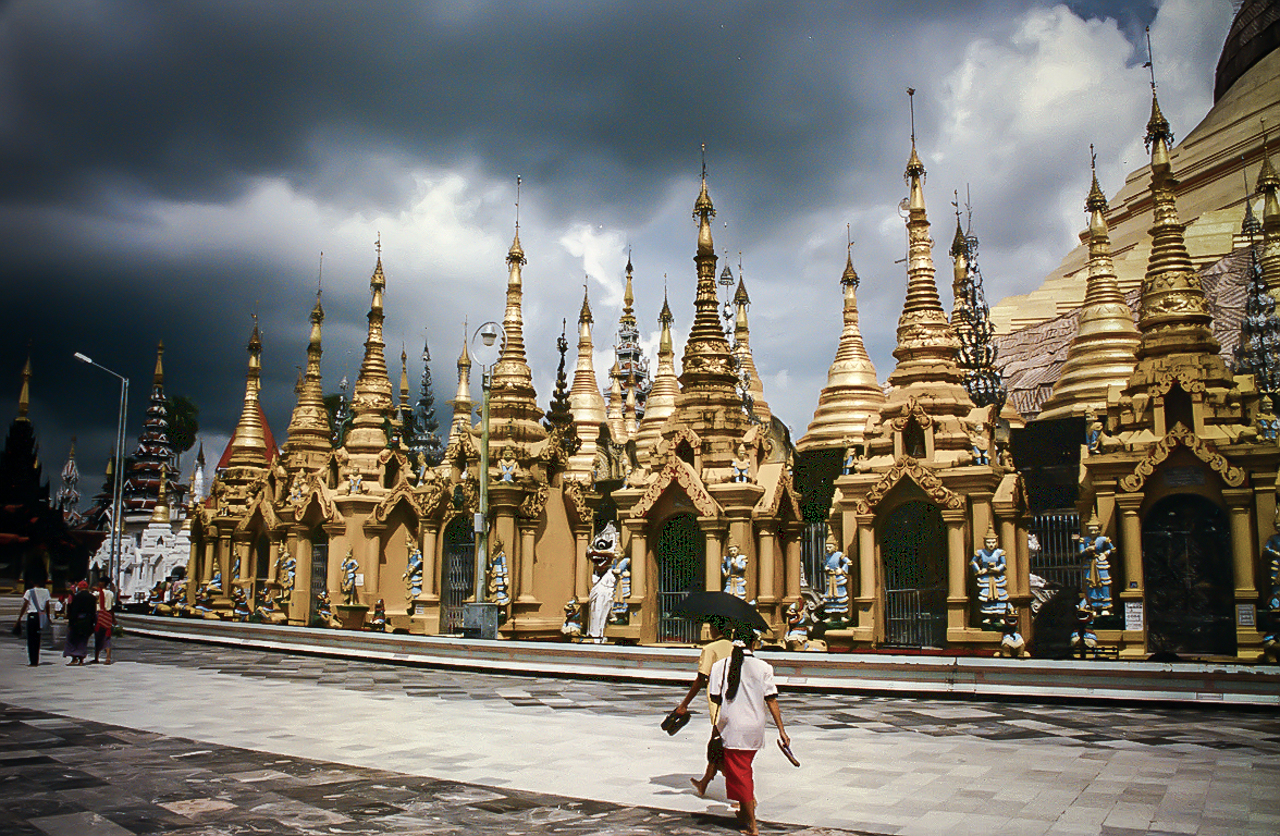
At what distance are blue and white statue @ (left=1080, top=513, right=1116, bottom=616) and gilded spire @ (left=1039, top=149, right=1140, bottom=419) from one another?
1164 cm

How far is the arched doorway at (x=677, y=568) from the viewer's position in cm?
2200

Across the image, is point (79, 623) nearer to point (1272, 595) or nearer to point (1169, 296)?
point (1272, 595)

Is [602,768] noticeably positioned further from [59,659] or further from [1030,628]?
[59,659]

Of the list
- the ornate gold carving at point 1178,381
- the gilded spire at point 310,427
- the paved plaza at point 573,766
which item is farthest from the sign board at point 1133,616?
the gilded spire at point 310,427

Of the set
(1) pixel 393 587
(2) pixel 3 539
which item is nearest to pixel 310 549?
(1) pixel 393 587

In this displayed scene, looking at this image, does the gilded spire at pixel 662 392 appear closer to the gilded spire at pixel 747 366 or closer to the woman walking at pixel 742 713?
the gilded spire at pixel 747 366

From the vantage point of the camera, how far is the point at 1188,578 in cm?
1952

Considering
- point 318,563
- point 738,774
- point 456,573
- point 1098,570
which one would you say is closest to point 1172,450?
point 1098,570

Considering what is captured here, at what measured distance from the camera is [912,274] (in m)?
23.8

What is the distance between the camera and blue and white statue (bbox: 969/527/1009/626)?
18.6 meters

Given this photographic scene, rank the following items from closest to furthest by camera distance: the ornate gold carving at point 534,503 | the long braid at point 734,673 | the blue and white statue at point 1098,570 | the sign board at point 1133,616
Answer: the long braid at point 734,673, the sign board at point 1133,616, the blue and white statue at point 1098,570, the ornate gold carving at point 534,503

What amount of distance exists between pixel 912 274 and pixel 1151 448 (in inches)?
267

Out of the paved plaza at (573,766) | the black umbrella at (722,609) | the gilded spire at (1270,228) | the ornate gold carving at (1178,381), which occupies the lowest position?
the paved plaza at (573,766)

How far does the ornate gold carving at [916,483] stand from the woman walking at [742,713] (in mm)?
12706
